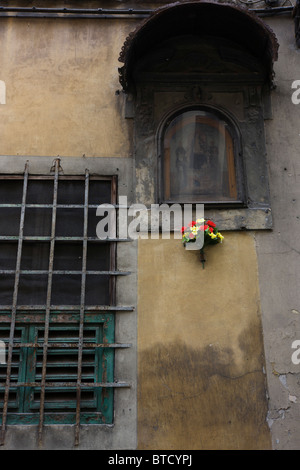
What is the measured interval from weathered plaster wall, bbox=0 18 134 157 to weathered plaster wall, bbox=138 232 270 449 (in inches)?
65.6

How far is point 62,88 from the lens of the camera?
6.15 metres

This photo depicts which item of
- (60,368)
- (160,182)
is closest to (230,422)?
(60,368)

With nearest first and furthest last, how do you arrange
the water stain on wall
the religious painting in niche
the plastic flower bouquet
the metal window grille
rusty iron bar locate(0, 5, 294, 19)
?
the water stain on wall
the metal window grille
the plastic flower bouquet
the religious painting in niche
rusty iron bar locate(0, 5, 294, 19)

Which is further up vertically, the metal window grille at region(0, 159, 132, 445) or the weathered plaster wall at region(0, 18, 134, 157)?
the weathered plaster wall at region(0, 18, 134, 157)

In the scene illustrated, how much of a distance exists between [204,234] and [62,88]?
2912mm

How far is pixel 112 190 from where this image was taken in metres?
5.74

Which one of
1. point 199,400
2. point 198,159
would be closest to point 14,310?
point 199,400

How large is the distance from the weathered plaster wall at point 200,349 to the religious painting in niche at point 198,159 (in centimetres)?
69

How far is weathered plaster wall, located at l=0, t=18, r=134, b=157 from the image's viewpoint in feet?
19.3

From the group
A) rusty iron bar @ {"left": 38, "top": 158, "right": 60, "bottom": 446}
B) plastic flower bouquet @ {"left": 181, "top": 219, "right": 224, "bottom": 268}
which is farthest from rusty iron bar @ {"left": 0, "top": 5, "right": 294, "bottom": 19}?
plastic flower bouquet @ {"left": 181, "top": 219, "right": 224, "bottom": 268}

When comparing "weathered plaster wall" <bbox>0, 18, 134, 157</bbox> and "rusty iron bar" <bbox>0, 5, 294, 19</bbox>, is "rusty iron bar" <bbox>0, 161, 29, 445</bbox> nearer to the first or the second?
"weathered plaster wall" <bbox>0, 18, 134, 157</bbox>

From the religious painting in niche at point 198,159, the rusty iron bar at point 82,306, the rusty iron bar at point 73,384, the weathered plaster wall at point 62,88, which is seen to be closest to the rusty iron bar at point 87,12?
the weathered plaster wall at point 62,88

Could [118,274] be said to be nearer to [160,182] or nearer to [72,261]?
[72,261]

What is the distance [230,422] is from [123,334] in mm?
1536
